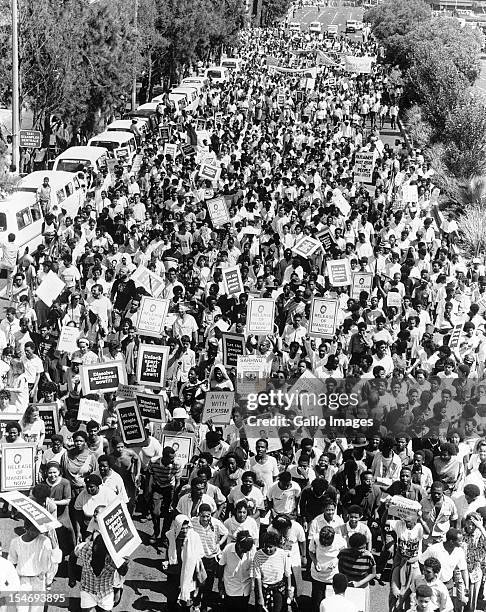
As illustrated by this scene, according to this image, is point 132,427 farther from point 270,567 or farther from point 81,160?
point 81,160

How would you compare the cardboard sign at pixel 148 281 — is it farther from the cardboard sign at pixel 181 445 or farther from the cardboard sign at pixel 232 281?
the cardboard sign at pixel 181 445

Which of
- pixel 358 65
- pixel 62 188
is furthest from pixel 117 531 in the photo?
pixel 358 65

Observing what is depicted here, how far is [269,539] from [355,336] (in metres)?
6.38

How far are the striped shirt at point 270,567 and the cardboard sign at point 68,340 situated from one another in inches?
235

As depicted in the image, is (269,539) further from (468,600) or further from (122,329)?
(122,329)

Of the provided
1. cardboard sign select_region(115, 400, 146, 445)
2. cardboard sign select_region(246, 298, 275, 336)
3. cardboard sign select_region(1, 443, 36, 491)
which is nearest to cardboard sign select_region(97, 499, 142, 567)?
cardboard sign select_region(1, 443, 36, 491)

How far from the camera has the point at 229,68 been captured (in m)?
62.1

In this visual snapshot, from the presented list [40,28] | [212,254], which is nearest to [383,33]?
[40,28]

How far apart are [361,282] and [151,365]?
187 inches

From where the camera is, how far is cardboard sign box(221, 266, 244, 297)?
17062 millimetres

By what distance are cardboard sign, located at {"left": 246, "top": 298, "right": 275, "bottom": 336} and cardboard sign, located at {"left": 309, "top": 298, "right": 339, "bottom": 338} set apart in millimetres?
539

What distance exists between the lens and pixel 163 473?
11.7 metres

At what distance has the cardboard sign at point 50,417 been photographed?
12523 mm

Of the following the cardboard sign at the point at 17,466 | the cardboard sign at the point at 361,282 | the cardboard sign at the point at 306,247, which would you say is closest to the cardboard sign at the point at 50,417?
the cardboard sign at the point at 17,466
